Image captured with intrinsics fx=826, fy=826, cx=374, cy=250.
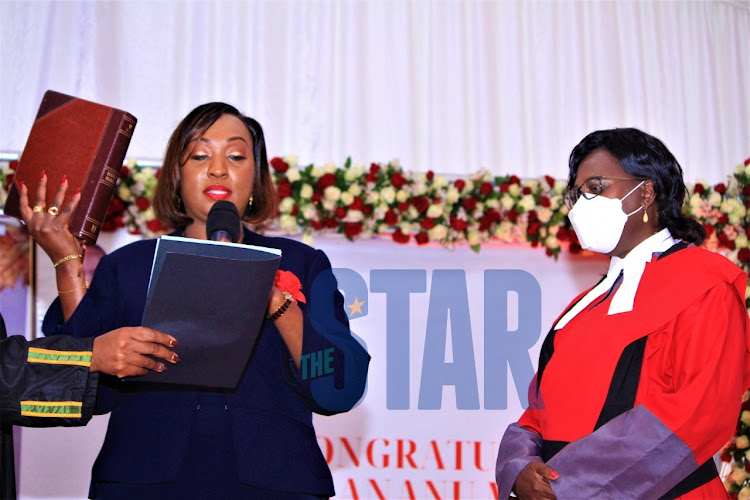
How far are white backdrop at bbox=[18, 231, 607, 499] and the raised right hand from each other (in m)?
2.08

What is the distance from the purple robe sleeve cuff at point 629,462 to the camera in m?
2.05

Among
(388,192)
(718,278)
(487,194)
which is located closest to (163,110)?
(388,192)

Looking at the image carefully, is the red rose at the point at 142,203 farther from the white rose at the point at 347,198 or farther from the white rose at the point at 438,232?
the white rose at the point at 438,232

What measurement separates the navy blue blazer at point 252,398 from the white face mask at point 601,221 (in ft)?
2.49

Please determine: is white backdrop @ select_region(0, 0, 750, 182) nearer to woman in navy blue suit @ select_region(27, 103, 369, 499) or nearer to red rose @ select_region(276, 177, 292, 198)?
red rose @ select_region(276, 177, 292, 198)

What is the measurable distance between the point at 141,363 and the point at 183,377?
0.10 m

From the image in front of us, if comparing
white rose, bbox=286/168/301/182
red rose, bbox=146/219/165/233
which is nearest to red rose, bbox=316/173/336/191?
white rose, bbox=286/168/301/182

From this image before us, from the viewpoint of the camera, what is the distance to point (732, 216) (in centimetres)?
422

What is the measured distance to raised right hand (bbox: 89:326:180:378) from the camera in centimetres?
175

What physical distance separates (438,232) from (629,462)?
211 centimetres

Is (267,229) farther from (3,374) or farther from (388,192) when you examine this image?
(3,374)

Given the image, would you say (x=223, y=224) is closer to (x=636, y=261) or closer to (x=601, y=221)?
(x=601, y=221)

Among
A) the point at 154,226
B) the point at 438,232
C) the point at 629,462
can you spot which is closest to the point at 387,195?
the point at 438,232

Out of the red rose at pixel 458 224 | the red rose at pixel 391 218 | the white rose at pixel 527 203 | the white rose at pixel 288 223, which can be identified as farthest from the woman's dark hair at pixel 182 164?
the white rose at pixel 527 203
